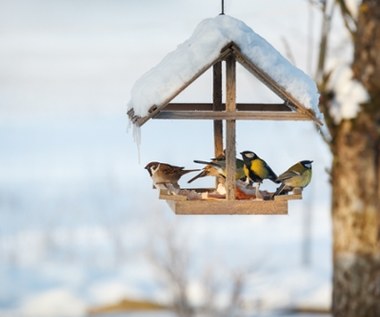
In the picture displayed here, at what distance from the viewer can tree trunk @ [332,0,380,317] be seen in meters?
3.07

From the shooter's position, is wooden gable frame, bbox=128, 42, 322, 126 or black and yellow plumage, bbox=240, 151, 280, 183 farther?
black and yellow plumage, bbox=240, 151, 280, 183

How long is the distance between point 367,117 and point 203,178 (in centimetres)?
70

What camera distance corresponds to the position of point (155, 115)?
96.1 inches

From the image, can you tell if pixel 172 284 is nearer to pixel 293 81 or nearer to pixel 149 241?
pixel 149 241

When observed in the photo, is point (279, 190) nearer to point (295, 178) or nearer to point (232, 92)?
point (295, 178)

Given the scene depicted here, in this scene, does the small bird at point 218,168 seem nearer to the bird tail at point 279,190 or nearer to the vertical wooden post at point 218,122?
the bird tail at point 279,190

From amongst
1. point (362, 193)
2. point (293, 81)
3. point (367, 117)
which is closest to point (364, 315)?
point (362, 193)

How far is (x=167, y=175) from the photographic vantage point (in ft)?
8.74

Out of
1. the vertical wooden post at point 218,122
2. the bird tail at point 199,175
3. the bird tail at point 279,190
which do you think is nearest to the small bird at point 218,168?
the bird tail at point 199,175

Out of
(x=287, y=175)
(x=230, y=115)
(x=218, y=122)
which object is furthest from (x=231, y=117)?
(x=218, y=122)

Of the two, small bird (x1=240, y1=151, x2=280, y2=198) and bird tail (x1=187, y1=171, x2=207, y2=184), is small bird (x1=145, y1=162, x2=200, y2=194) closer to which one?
bird tail (x1=187, y1=171, x2=207, y2=184)

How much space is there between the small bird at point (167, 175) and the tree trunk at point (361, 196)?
73 centimetres

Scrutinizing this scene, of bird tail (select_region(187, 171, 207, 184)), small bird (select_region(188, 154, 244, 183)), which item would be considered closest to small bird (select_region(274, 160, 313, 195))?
small bird (select_region(188, 154, 244, 183))

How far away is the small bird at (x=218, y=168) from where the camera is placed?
2604 mm
